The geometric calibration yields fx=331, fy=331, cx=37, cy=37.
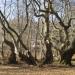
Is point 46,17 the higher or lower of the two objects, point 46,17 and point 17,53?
the higher

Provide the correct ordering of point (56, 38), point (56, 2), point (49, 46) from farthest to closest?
point (56, 38), point (56, 2), point (49, 46)

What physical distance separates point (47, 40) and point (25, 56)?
9.49 ft

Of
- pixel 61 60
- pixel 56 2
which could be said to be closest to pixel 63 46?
pixel 61 60

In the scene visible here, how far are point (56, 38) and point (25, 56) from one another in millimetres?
8681

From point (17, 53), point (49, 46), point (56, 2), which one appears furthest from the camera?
point (56, 2)

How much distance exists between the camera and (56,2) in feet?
119

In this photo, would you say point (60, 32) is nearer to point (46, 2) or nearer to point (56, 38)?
point (56, 38)

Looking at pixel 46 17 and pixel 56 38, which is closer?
pixel 46 17

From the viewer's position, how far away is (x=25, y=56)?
32.1 m

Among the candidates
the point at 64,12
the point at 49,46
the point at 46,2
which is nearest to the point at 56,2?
the point at 64,12

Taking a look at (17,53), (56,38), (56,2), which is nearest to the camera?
(17,53)

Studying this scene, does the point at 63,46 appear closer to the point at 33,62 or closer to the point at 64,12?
the point at 33,62

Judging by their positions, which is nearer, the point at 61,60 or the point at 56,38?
the point at 61,60

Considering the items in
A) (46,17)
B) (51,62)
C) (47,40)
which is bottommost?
(51,62)
